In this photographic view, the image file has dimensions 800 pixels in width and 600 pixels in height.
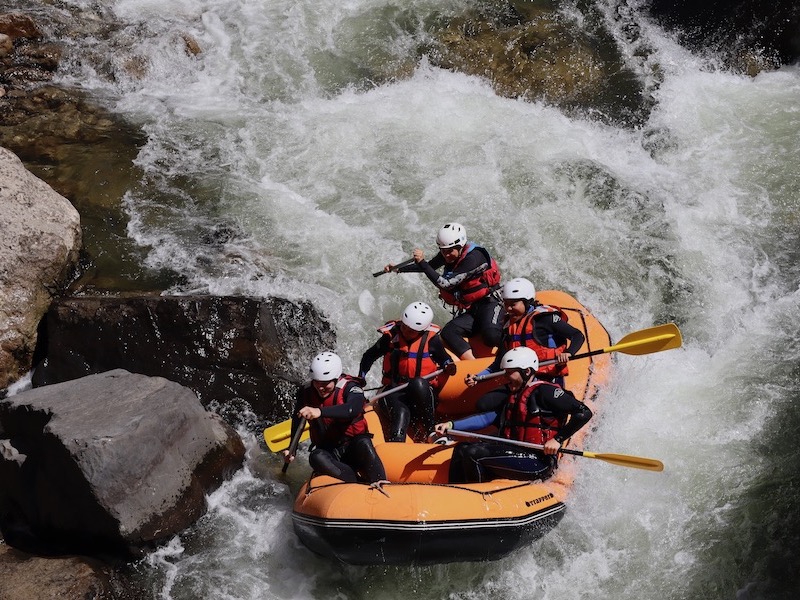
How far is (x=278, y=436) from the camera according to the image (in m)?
6.66

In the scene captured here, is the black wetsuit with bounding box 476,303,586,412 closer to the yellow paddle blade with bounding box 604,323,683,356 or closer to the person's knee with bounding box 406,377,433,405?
the yellow paddle blade with bounding box 604,323,683,356

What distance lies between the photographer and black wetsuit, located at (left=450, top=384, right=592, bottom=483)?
18.6 ft

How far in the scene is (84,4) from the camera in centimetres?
1145

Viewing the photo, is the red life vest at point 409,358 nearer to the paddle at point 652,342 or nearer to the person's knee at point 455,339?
the person's knee at point 455,339

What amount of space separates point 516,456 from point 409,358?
1119mm

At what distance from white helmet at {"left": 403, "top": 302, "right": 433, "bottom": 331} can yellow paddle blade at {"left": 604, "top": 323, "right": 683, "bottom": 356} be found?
1403 mm

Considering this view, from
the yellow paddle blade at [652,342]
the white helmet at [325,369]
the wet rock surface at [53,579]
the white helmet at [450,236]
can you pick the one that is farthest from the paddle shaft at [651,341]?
the wet rock surface at [53,579]

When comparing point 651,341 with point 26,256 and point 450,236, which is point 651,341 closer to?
point 450,236

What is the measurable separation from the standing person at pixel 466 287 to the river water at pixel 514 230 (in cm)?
111

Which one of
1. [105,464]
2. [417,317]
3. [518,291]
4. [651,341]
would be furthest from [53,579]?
[651,341]

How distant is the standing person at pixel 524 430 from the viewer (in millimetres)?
5695

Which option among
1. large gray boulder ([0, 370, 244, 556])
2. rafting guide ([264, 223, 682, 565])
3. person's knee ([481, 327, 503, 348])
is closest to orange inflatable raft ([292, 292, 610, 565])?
rafting guide ([264, 223, 682, 565])

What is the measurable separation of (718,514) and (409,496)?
238 centimetres

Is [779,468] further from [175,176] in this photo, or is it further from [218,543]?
[175,176]
